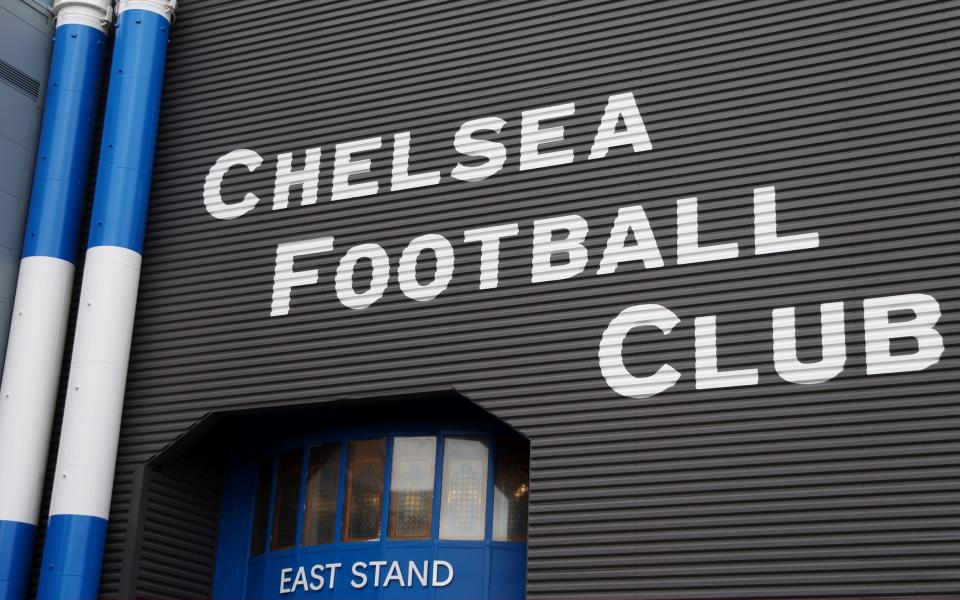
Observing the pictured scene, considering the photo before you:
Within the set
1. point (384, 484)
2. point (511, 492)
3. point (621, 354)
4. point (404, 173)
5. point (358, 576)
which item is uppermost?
point (404, 173)

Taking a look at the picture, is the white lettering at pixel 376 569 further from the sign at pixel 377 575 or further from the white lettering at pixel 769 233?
the white lettering at pixel 769 233

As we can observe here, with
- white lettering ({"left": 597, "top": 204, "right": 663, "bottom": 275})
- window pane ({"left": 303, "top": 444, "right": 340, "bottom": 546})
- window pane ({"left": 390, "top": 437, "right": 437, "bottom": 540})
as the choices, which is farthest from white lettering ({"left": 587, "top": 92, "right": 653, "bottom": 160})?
window pane ({"left": 303, "top": 444, "right": 340, "bottom": 546})

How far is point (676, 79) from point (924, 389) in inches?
271

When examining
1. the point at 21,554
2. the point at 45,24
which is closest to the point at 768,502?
the point at 21,554

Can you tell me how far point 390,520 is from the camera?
79.0 ft

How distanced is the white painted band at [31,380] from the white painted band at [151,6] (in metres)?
5.33

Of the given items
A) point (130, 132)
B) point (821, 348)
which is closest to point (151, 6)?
point (130, 132)

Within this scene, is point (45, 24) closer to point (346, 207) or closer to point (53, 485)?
point (346, 207)

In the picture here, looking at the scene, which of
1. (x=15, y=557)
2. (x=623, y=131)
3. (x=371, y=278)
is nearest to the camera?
(x=623, y=131)

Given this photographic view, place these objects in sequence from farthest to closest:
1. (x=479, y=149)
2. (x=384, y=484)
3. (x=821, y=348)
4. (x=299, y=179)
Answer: (x=299, y=179) → (x=479, y=149) → (x=384, y=484) → (x=821, y=348)

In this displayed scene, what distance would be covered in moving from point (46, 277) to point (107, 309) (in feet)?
5.06

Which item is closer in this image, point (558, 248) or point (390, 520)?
point (558, 248)

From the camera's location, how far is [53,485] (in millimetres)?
24391

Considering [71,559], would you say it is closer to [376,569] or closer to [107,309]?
[107,309]
